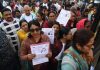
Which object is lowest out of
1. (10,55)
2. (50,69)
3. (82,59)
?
(50,69)

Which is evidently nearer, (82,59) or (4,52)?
(82,59)

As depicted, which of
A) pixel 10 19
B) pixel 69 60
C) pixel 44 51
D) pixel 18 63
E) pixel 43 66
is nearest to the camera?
pixel 69 60

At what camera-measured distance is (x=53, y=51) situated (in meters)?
5.18

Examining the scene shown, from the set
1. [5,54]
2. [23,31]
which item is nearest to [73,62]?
[5,54]

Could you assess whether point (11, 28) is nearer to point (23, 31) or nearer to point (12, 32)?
point (12, 32)

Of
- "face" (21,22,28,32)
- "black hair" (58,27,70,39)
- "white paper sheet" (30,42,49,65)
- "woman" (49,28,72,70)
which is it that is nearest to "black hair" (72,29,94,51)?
"white paper sheet" (30,42,49,65)

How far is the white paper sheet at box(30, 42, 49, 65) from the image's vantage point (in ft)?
14.9

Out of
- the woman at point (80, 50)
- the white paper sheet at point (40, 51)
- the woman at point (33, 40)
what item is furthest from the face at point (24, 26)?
the woman at point (80, 50)

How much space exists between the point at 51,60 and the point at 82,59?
6.51ft

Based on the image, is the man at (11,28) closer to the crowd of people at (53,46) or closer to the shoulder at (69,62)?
the crowd of people at (53,46)

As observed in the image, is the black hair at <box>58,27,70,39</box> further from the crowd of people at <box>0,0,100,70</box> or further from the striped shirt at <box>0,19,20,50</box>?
the striped shirt at <box>0,19,20,50</box>

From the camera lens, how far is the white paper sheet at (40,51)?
4527mm

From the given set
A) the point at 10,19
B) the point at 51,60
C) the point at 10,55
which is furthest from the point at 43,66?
the point at 10,19

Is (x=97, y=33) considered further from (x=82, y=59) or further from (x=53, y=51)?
(x=53, y=51)
